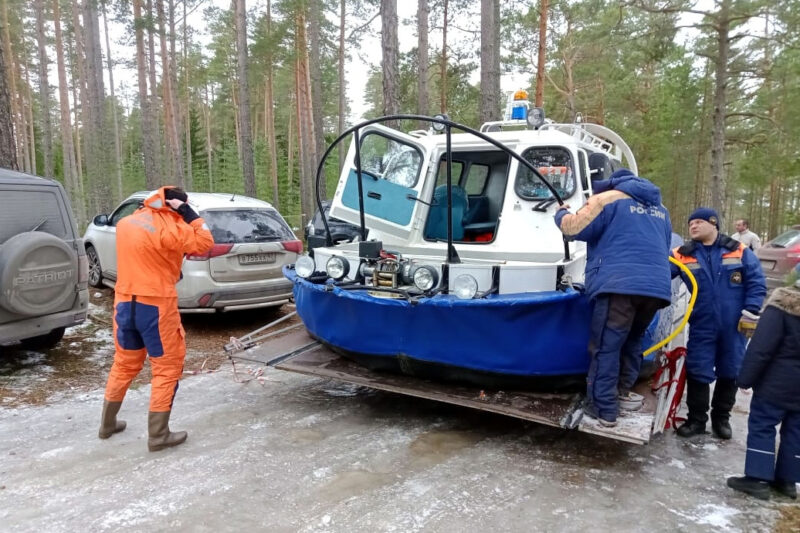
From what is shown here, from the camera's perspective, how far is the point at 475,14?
20.2 m

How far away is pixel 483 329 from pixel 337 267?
1.40 metres

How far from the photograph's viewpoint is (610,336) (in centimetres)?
360

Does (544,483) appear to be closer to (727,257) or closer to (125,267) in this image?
(727,257)

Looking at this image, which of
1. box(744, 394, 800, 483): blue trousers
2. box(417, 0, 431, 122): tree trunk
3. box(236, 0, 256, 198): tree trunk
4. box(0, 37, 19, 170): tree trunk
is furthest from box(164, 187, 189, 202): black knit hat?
box(236, 0, 256, 198): tree trunk

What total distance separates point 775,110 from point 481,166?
20969mm

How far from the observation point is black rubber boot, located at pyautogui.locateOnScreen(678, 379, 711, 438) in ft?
14.1

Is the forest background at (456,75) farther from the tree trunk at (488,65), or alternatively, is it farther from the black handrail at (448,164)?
the black handrail at (448,164)

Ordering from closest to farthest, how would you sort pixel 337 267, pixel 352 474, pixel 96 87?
1. pixel 352 474
2. pixel 337 267
3. pixel 96 87

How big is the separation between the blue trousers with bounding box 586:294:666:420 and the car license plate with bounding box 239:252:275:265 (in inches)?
181

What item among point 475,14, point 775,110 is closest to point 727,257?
point 475,14

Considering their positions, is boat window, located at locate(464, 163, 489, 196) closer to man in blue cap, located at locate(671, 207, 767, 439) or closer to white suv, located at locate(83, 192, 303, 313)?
man in blue cap, located at locate(671, 207, 767, 439)

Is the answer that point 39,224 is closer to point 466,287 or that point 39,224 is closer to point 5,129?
point 5,129

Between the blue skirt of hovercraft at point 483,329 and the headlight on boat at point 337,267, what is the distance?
0.28m

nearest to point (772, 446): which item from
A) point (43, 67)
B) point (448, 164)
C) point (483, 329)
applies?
point (483, 329)
